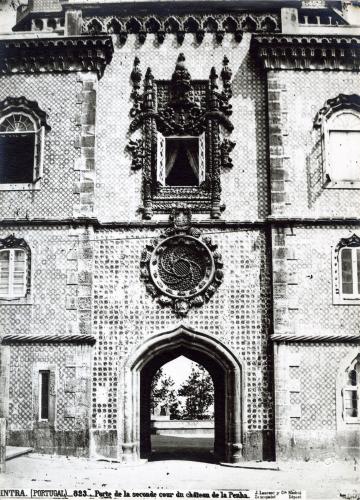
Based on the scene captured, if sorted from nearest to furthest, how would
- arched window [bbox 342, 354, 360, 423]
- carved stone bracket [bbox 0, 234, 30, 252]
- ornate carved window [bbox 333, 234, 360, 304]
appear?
arched window [bbox 342, 354, 360, 423]
ornate carved window [bbox 333, 234, 360, 304]
carved stone bracket [bbox 0, 234, 30, 252]

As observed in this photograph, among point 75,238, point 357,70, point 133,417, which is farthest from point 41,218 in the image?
point 357,70

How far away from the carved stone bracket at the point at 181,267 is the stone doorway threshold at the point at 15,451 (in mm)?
5606

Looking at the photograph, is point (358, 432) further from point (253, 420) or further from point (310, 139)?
point (310, 139)

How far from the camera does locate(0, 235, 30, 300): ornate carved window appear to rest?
21.9m

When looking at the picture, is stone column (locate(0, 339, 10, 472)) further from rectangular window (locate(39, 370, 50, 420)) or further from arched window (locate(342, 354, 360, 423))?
arched window (locate(342, 354, 360, 423))

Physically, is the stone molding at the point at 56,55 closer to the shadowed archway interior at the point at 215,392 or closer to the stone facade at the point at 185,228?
the stone facade at the point at 185,228

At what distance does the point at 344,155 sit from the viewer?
2256cm

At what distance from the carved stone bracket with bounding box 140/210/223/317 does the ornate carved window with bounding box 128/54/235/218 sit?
76cm

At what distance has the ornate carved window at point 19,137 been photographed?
2294 centimetres

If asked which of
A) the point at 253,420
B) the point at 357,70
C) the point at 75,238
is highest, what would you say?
the point at 357,70

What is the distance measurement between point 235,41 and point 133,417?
12.1 m

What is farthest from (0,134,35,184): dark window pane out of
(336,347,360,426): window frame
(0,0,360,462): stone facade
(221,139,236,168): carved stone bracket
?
(336,347,360,426): window frame

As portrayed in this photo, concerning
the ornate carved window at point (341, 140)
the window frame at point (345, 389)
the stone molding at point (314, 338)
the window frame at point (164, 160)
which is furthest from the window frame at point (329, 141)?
the window frame at point (345, 389)

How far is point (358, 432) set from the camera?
20828 millimetres
